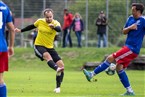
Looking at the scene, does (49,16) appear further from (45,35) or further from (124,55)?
(124,55)

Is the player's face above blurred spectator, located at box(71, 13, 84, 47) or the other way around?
above

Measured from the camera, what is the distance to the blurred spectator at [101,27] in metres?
35.1

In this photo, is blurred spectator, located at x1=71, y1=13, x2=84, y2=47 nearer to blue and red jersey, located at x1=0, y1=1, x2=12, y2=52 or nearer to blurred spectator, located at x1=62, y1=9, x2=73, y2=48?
blurred spectator, located at x1=62, y1=9, x2=73, y2=48

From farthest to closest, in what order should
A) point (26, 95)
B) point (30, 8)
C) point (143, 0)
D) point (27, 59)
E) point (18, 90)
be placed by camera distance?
point (30, 8), point (143, 0), point (27, 59), point (18, 90), point (26, 95)

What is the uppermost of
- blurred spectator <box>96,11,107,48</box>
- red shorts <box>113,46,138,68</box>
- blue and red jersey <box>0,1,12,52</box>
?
blue and red jersey <box>0,1,12,52</box>

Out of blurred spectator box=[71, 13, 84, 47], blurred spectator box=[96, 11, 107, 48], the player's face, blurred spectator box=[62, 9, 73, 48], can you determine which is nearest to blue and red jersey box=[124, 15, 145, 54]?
the player's face

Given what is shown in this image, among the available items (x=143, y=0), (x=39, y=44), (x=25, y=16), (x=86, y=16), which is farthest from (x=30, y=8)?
(x=39, y=44)

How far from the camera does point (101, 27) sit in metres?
35.6

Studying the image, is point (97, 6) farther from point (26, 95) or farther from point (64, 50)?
point (26, 95)

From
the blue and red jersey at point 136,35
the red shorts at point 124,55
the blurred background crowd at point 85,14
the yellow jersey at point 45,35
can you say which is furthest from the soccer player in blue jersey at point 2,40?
the blurred background crowd at point 85,14

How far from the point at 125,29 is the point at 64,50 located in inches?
761

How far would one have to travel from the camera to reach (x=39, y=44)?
16.8 meters

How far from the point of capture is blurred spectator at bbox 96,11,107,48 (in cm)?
3506

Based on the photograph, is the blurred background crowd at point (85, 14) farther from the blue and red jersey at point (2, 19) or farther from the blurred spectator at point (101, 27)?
the blue and red jersey at point (2, 19)
